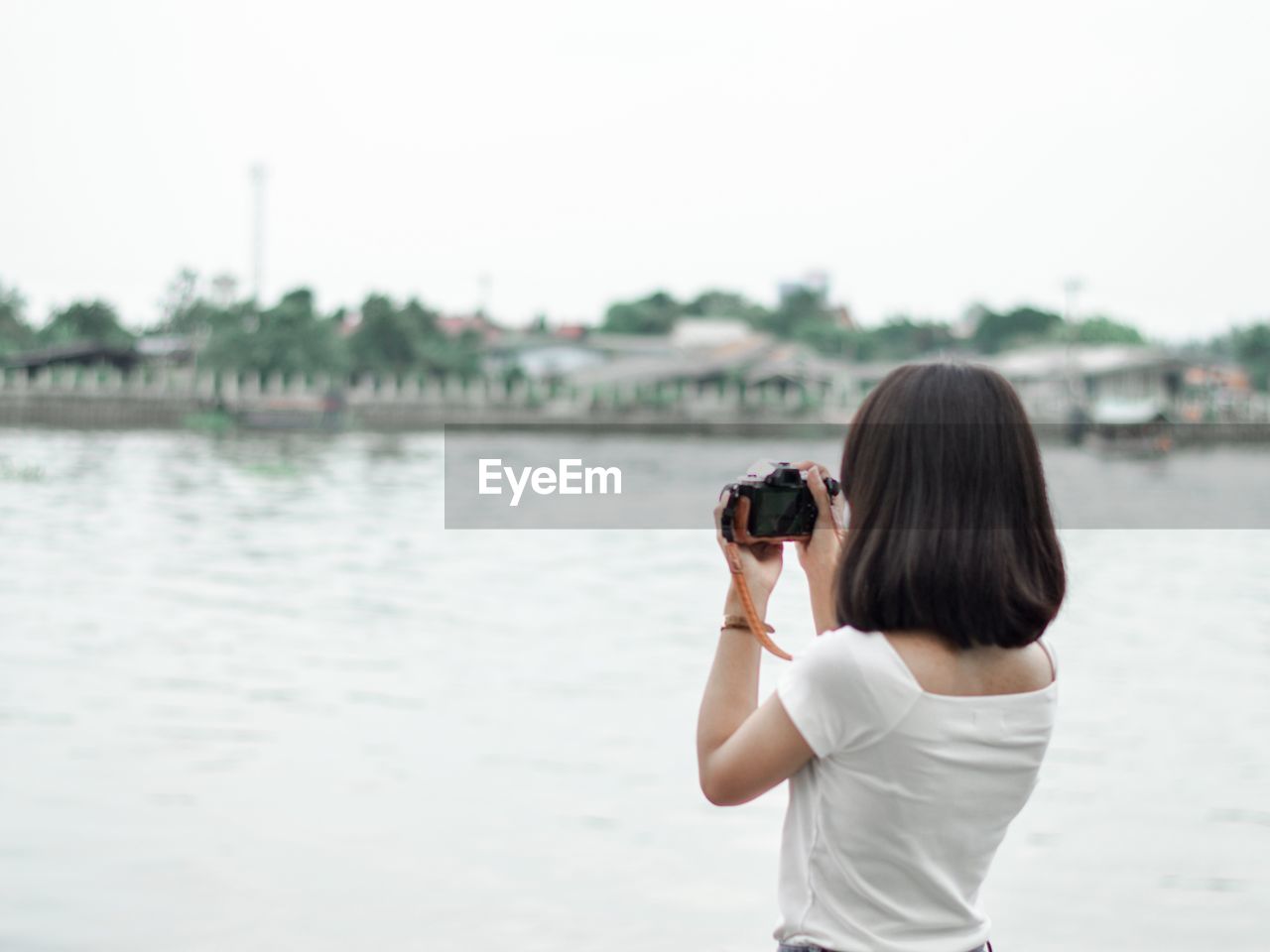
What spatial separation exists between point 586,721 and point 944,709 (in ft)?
14.1

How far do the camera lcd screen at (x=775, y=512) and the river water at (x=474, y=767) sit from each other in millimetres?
2250

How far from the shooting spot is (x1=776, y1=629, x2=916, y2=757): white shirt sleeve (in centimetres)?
107

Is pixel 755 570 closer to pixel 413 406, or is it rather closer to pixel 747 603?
pixel 747 603

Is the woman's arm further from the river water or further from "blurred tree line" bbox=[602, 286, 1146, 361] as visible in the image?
"blurred tree line" bbox=[602, 286, 1146, 361]

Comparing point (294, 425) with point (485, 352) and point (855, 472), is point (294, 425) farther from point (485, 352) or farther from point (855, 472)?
point (855, 472)

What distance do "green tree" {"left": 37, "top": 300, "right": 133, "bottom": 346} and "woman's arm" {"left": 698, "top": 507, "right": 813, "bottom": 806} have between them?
39.9 m

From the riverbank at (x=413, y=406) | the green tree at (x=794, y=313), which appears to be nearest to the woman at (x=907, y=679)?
the riverbank at (x=413, y=406)

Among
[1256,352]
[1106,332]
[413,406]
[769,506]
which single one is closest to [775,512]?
[769,506]

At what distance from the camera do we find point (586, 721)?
5316 millimetres

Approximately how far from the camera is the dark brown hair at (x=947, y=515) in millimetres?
1088

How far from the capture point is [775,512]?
1.17m

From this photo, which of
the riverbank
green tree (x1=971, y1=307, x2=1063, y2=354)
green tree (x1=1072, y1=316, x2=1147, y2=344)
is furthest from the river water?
green tree (x1=1072, y1=316, x2=1147, y2=344)

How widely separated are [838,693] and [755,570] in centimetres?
13

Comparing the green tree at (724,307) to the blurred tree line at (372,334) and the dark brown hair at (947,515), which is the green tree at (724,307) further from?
the dark brown hair at (947,515)
